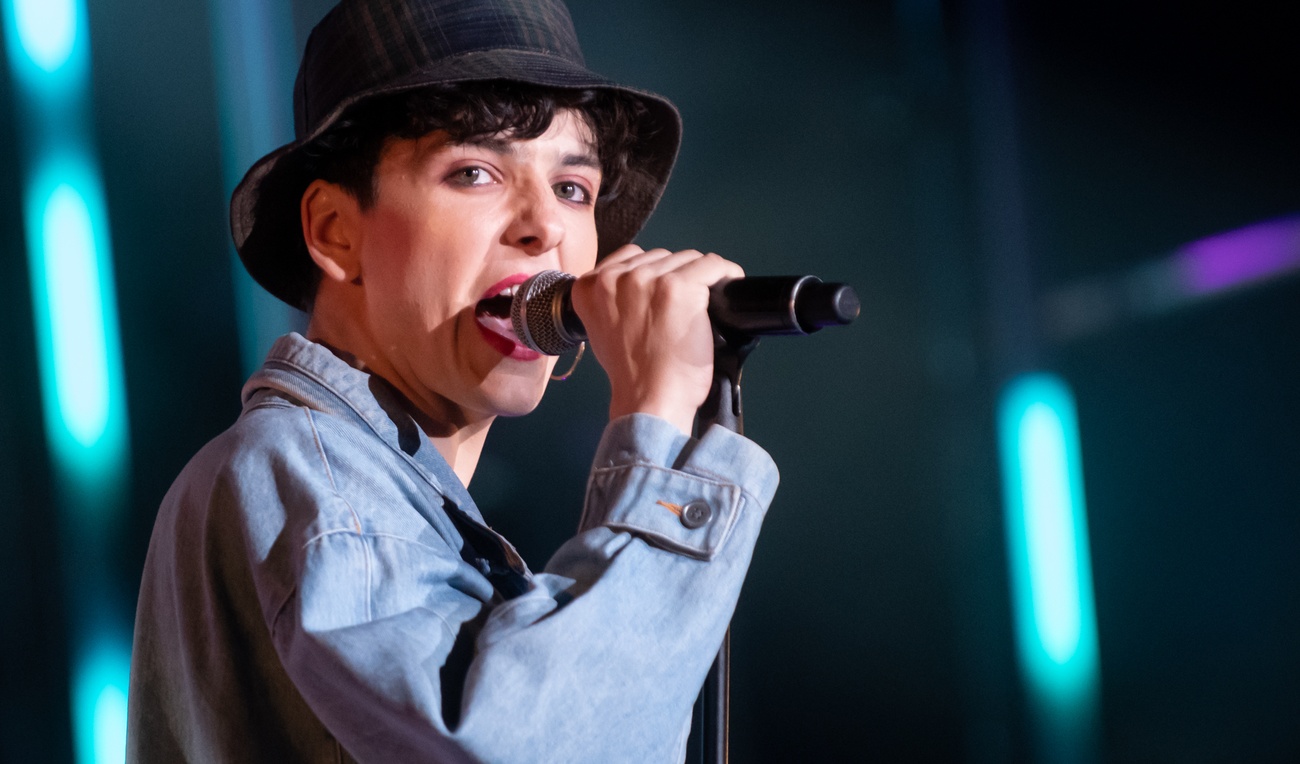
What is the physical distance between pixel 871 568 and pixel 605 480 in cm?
132

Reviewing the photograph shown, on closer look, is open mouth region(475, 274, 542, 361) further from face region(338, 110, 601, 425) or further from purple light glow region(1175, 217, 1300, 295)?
purple light glow region(1175, 217, 1300, 295)

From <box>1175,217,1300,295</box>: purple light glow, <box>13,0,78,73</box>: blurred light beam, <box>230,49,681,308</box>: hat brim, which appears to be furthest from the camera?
<box>1175,217,1300,295</box>: purple light glow

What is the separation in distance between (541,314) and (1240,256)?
57.5 inches

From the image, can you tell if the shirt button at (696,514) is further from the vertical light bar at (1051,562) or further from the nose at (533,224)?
the vertical light bar at (1051,562)

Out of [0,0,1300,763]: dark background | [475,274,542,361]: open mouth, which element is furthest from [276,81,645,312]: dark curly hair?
[0,0,1300,763]: dark background

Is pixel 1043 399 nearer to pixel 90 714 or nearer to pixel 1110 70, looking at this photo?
pixel 1110 70

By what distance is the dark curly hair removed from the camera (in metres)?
1.06

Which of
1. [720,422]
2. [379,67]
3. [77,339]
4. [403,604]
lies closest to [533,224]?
[379,67]

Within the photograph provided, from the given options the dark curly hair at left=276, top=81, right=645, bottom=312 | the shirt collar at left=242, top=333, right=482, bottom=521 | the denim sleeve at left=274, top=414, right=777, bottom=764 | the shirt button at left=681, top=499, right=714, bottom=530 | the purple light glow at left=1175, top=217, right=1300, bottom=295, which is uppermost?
the purple light glow at left=1175, top=217, right=1300, bottom=295

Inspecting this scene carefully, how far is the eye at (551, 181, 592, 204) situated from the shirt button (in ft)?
1.69

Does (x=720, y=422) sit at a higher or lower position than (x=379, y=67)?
lower

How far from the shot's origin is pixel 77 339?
142cm

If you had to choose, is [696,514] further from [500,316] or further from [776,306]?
[500,316]

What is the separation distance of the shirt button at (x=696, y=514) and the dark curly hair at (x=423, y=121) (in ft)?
1.61
